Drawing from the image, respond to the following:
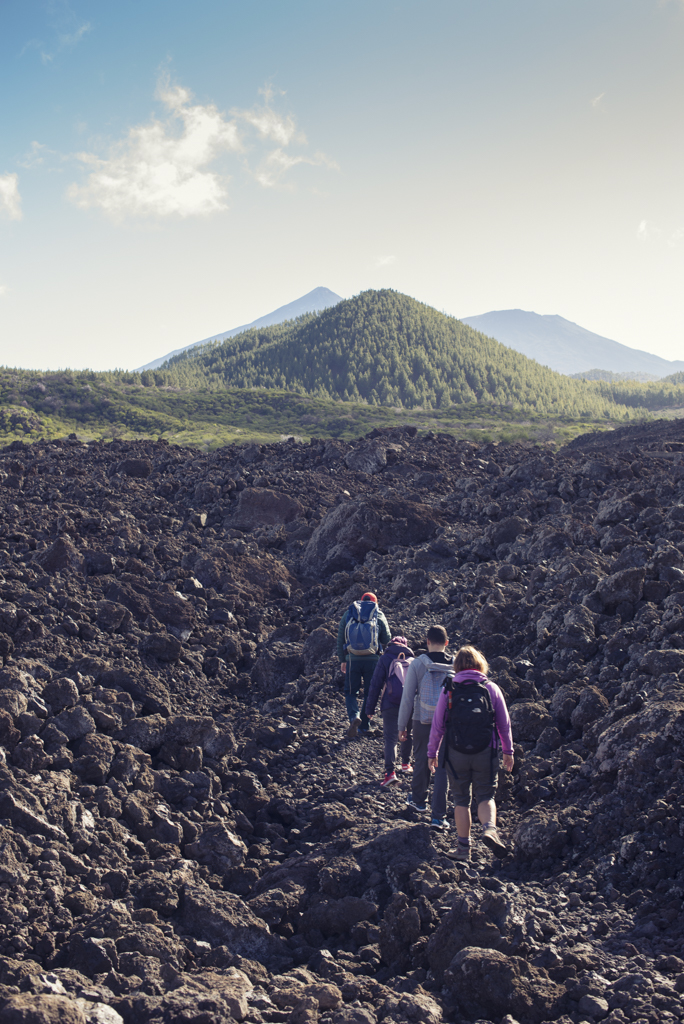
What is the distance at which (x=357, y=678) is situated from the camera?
782 cm

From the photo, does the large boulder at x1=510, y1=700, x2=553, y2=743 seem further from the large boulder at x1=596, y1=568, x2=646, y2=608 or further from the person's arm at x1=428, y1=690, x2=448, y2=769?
the large boulder at x1=596, y1=568, x2=646, y2=608

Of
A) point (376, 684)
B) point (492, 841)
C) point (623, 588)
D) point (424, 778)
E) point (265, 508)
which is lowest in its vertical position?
point (492, 841)

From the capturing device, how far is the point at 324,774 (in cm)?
750

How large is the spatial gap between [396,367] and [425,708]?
74444 mm

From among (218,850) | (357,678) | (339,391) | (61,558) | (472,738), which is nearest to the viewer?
(472,738)

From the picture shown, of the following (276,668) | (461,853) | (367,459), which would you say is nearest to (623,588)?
(461,853)

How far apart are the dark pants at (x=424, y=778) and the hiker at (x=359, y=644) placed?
1.30 m

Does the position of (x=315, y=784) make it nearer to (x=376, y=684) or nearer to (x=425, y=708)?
(x=376, y=684)

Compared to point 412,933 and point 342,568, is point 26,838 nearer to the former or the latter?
point 412,933

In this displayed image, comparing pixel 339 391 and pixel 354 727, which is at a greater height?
pixel 339 391

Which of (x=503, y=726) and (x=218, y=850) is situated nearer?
(x=503, y=726)

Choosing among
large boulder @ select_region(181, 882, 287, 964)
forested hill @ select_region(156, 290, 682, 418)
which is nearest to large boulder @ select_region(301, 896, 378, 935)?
large boulder @ select_region(181, 882, 287, 964)

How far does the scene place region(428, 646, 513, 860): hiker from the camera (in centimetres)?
532

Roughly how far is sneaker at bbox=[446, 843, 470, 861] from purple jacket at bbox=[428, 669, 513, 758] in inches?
30.9
